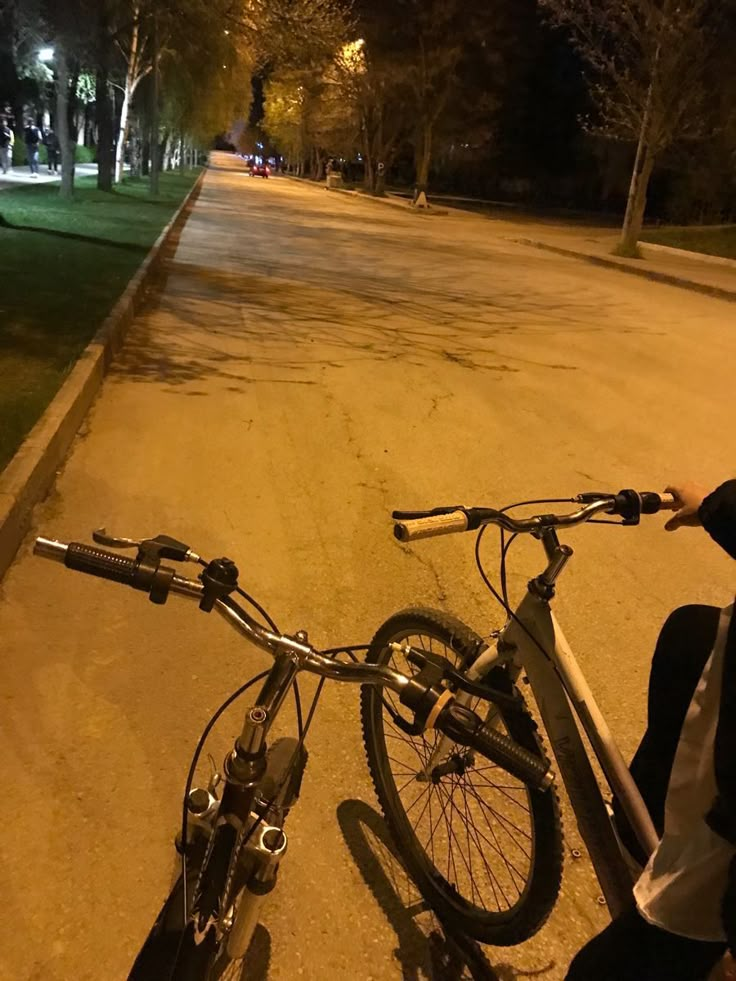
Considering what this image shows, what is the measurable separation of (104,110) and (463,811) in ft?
87.5

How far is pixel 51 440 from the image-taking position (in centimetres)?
527

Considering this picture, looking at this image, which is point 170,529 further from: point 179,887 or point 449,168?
point 449,168

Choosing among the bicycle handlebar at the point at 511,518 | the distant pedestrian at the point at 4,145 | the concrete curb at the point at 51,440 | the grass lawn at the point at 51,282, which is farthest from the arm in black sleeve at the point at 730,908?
the distant pedestrian at the point at 4,145

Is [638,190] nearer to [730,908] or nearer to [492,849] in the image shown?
[492,849]

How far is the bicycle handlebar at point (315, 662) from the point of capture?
1.52 metres

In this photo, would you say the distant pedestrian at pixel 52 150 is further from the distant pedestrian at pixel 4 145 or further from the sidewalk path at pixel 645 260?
the sidewalk path at pixel 645 260

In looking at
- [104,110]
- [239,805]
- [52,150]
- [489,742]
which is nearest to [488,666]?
[489,742]

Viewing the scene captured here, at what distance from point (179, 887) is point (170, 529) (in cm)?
290

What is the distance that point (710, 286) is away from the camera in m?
18.2

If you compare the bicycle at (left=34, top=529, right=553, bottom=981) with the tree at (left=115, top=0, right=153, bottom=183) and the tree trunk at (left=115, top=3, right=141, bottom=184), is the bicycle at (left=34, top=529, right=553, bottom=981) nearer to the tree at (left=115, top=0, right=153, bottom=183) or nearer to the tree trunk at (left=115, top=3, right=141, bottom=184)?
the tree at (left=115, top=0, right=153, bottom=183)

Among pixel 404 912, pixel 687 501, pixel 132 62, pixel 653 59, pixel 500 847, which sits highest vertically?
pixel 132 62

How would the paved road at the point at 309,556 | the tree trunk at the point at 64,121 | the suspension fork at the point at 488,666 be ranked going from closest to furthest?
1. the suspension fork at the point at 488,666
2. the paved road at the point at 309,556
3. the tree trunk at the point at 64,121

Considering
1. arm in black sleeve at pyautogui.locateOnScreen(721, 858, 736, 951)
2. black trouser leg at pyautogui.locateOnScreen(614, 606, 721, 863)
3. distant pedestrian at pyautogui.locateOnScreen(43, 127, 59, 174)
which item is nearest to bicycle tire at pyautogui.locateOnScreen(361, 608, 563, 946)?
black trouser leg at pyautogui.locateOnScreen(614, 606, 721, 863)

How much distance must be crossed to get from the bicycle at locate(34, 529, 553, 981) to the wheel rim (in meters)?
0.55
